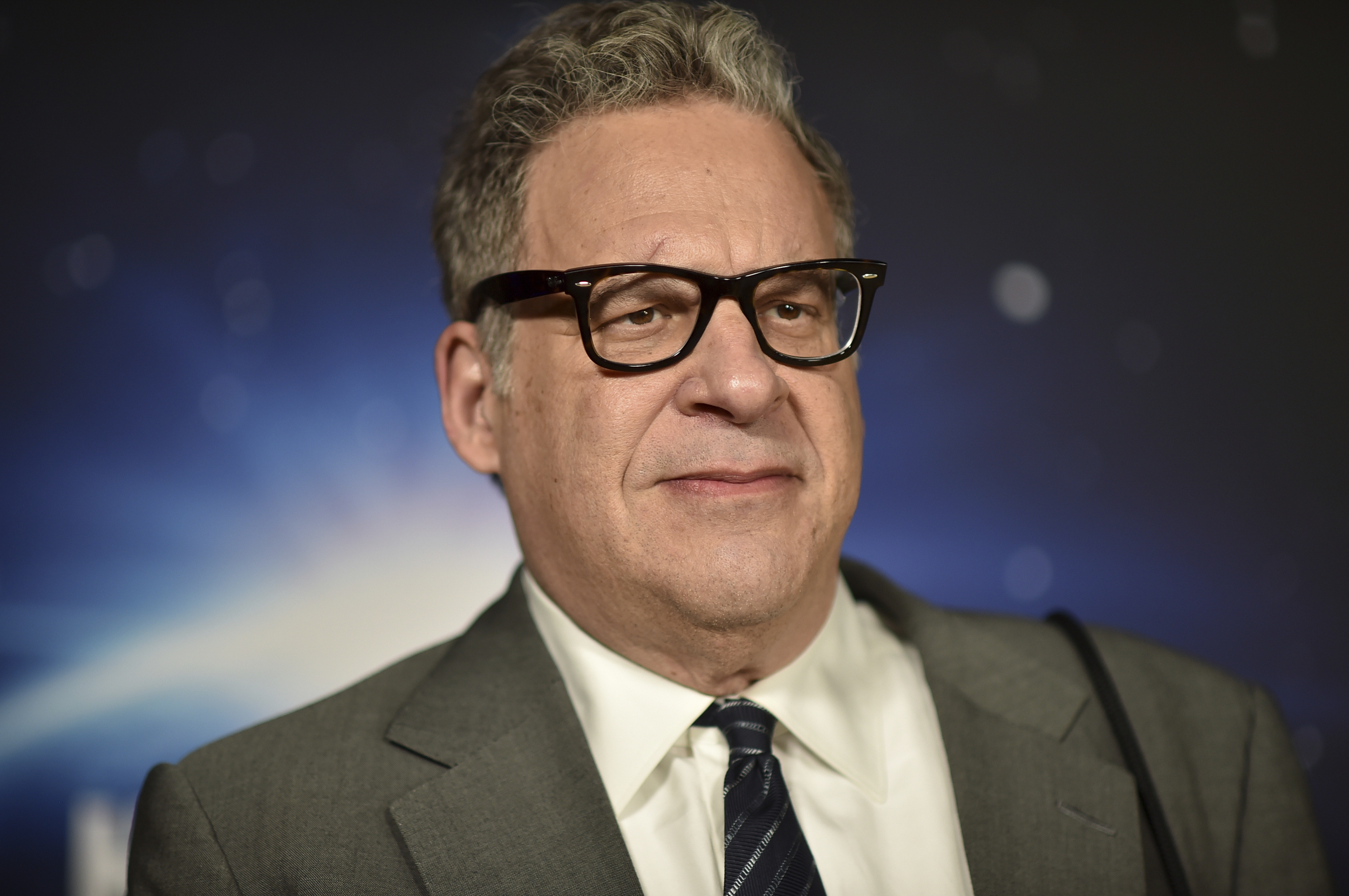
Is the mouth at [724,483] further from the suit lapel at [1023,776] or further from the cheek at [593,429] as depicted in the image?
the suit lapel at [1023,776]

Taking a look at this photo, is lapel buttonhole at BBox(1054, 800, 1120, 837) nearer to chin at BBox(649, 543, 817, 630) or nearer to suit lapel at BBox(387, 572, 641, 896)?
chin at BBox(649, 543, 817, 630)

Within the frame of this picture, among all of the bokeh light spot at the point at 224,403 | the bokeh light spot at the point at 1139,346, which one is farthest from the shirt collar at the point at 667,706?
the bokeh light spot at the point at 1139,346

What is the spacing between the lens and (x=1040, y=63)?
2848mm

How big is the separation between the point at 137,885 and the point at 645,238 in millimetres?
1177

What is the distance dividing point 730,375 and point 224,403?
1.44 m

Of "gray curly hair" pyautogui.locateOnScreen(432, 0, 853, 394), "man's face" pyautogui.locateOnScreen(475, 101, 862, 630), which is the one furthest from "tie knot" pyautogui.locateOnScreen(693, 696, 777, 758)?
"gray curly hair" pyautogui.locateOnScreen(432, 0, 853, 394)

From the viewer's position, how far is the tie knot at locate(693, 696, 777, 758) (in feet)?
5.37

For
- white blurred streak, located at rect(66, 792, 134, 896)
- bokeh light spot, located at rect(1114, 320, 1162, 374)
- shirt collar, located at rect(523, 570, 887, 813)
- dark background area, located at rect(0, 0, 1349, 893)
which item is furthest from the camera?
bokeh light spot, located at rect(1114, 320, 1162, 374)

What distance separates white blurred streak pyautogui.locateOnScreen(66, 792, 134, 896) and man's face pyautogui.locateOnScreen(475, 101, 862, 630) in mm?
1302

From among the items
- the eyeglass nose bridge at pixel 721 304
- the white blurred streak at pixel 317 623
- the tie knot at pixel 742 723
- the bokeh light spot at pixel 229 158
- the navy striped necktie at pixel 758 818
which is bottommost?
the navy striped necktie at pixel 758 818

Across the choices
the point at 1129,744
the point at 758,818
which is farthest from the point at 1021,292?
the point at 758,818

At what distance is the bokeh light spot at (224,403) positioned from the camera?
2.46m

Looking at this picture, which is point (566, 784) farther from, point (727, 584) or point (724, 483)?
point (724, 483)

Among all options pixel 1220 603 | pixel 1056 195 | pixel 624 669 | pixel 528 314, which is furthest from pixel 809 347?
pixel 1220 603
